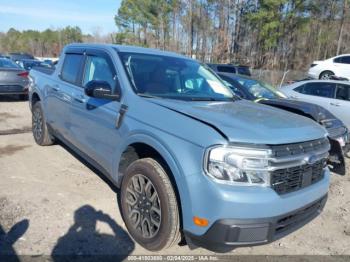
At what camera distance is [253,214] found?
255 centimetres

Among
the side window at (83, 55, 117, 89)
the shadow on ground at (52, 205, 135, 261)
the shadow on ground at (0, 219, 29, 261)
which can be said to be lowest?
the shadow on ground at (52, 205, 135, 261)

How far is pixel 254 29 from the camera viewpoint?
1537 inches

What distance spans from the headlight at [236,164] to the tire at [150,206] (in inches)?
20.3

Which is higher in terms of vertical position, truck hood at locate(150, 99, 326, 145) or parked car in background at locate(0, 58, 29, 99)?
truck hood at locate(150, 99, 326, 145)

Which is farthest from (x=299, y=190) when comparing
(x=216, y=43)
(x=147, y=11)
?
(x=147, y=11)

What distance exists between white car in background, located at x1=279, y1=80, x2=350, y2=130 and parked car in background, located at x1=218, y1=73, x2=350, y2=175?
7.03 feet

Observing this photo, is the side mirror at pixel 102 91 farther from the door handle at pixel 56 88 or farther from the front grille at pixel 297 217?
the front grille at pixel 297 217

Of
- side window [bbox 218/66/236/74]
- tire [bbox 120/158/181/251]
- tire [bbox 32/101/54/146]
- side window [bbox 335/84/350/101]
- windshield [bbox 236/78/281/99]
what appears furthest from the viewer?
side window [bbox 218/66/236/74]

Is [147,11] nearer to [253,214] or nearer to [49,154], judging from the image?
[49,154]

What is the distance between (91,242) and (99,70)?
6.72 ft

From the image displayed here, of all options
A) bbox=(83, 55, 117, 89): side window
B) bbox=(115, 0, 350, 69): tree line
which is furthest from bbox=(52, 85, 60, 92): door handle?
bbox=(115, 0, 350, 69): tree line

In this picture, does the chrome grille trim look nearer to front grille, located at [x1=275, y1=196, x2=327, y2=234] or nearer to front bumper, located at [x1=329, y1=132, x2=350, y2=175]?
front grille, located at [x1=275, y1=196, x2=327, y2=234]

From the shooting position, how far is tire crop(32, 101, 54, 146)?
5.99m

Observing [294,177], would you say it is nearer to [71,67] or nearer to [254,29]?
[71,67]
